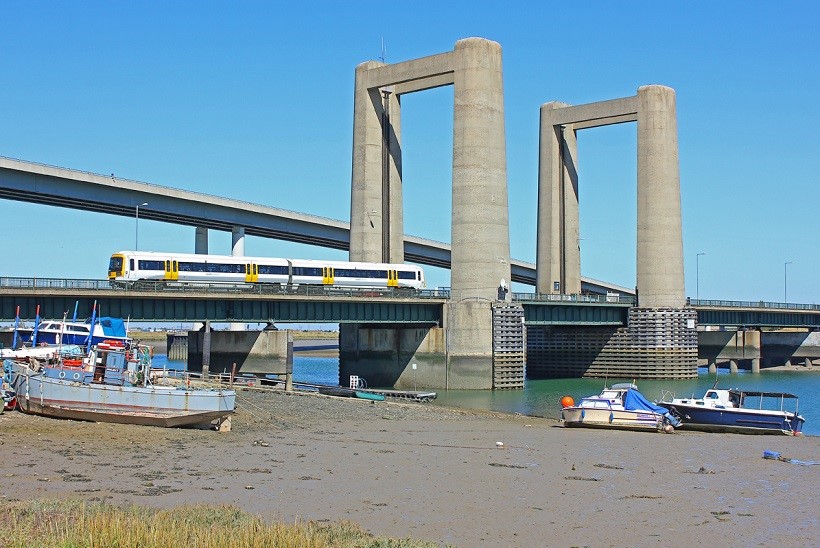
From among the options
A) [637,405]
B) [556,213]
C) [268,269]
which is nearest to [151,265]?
[268,269]

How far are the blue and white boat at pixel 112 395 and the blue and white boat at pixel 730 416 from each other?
78.5 feet

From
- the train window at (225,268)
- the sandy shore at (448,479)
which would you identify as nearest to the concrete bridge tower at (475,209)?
the train window at (225,268)

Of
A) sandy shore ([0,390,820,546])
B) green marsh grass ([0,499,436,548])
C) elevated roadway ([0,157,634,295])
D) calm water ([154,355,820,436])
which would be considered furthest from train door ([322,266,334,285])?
green marsh grass ([0,499,436,548])

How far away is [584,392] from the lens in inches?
3450

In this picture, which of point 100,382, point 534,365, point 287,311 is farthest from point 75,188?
point 100,382

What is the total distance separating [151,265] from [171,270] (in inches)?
71.9

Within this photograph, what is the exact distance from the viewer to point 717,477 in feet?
110

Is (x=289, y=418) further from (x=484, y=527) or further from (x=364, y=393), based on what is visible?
(x=484, y=527)

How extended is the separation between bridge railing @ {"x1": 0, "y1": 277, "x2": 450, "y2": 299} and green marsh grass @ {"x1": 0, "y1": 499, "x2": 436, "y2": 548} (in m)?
48.0

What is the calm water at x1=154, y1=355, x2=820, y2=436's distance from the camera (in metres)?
69.4

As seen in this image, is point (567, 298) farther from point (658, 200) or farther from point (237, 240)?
point (237, 240)

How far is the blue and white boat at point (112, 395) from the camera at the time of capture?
38.1 m

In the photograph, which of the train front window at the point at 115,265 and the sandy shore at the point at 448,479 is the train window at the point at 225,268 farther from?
the sandy shore at the point at 448,479

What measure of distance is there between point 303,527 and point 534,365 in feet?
323
